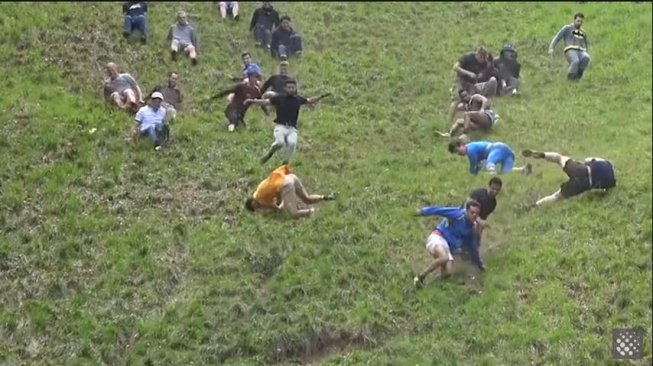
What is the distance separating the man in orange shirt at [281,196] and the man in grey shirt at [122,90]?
14.8 feet

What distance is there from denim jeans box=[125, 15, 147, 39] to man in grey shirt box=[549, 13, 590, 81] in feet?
30.2

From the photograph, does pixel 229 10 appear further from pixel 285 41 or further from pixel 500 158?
pixel 500 158

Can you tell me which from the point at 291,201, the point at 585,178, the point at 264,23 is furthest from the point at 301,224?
the point at 264,23

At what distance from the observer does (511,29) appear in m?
26.7

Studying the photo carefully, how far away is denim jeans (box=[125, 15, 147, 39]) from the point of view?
23000mm

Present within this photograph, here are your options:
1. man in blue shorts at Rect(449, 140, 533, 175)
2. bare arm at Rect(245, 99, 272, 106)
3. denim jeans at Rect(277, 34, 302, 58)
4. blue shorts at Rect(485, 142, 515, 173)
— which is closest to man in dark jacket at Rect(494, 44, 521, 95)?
man in blue shorts at Rect(449, 140, 533, 175)

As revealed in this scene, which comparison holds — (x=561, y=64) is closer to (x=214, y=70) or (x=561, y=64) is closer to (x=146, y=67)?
(x=214, y=70)

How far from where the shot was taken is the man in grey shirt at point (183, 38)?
22.6m

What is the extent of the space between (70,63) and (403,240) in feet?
30.0

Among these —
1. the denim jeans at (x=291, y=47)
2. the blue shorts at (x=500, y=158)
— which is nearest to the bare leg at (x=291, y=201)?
the blue shorts at (x=500, y=158)

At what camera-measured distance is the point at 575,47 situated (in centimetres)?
2283

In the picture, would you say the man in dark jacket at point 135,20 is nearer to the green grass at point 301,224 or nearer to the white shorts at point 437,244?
the green grass at point 301,224

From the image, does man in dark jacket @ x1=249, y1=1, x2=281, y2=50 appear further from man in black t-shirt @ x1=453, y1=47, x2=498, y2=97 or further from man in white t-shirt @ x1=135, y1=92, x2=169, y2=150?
man in white t-shirt @ x1=135, y1=92, x2=169, y2=150

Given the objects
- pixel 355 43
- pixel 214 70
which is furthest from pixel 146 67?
pixel 355 43
